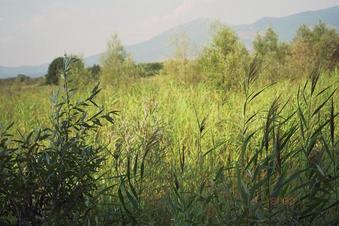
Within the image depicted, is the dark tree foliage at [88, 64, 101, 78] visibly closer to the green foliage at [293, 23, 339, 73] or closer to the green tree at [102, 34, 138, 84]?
the green tree at [102, 34, 138, 84]

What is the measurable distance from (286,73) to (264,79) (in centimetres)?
175

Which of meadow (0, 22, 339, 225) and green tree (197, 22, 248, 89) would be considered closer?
meadow (0, 22, 339, 225)

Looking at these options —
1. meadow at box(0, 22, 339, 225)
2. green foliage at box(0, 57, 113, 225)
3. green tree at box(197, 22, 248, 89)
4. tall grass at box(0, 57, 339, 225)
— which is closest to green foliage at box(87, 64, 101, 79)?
green tree at box(197, 22, 248, 89)

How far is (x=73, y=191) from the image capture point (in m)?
2.29

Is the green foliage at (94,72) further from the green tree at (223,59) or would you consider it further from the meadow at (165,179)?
the meadow at (165,179)

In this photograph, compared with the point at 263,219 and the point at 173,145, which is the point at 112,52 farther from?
the point at 263,219

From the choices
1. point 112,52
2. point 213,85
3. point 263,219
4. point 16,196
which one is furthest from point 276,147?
point 112,52

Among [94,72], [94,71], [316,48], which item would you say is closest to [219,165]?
[316,48]

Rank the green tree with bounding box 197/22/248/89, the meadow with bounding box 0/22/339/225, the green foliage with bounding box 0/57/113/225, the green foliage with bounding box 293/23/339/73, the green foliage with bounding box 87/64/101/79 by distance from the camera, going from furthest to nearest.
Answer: the green foliage with bounding box 87/64/101/79, the green foliage with bounding box 293/23/339/73, the green tree with bounding box 197/22/248/89, the green foliage with bounding box 0/57/113/225, the meadow with bounding box 0/22/339/225

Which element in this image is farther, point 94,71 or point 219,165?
point 94,71

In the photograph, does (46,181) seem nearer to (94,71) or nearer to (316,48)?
(316,48)

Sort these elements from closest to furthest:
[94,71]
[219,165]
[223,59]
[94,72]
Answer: [219,165] < [223,59] < [94,72] < [94,71]

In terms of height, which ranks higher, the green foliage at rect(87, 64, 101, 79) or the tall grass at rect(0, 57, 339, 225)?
the green foliage at rect(87, 64, 101, 79)

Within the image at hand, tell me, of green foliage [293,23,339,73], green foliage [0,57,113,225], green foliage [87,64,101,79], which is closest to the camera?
green foliage [0,57,113,225]
